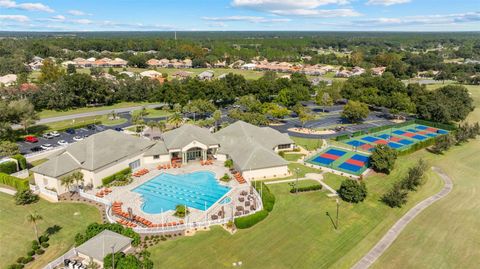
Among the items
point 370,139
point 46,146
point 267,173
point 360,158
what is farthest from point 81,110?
point 370,139

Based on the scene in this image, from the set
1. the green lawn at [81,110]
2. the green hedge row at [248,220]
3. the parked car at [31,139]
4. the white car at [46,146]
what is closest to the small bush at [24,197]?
the white car at [46,146]

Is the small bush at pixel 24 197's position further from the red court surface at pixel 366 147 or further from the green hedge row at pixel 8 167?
the red court surface at pixel 366 147

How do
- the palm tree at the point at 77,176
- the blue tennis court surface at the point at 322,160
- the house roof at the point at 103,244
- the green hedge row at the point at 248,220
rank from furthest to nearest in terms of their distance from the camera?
the blue tennis court surface at the point at 322,160 → the palm tree at the point at 77,176 → the green hedge row at the point at 248,220 → the house roof at the point at 103,244

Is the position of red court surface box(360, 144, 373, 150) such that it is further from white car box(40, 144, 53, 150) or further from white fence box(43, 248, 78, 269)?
white car box(40, 144, 53, 150)

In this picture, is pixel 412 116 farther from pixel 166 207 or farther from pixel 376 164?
pixel 166 207

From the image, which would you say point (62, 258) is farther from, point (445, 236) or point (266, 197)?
point (445, 236)
